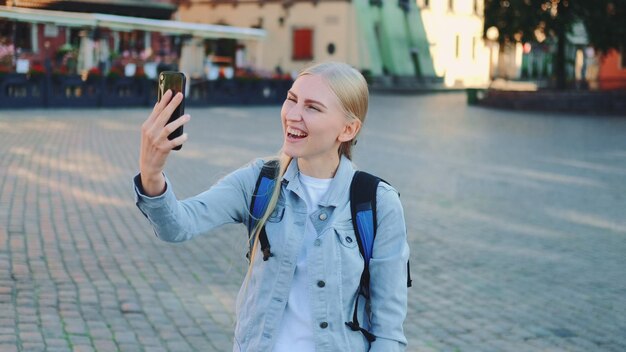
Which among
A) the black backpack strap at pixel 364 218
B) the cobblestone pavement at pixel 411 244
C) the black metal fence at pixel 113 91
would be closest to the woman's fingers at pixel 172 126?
the black backpack strap at pixel 364 218

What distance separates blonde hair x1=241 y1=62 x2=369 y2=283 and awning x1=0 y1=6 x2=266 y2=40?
2595 centimetres

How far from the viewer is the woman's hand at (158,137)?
89.7 inches

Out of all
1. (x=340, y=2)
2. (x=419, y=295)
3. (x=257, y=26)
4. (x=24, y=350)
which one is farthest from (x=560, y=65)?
(x=24, y=350)

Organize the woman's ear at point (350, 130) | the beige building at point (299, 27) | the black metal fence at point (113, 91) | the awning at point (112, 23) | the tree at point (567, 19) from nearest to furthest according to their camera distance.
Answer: the woman's ear at point (350, 130)
the black metal fence at point (113, 91)
the awning at point (112, 23)
the tree at point (567, 19)
the beige building at point (299, 27)

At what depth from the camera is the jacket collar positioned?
2719 millimetres

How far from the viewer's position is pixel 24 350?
503cm

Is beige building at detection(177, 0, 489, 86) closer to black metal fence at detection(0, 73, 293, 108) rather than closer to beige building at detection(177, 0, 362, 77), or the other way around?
beige building at detection(177, 0, 362, 77)

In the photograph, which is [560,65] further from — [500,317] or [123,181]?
[500,317]

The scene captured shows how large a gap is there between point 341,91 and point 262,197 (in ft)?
1.22

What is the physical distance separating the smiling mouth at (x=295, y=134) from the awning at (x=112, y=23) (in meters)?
26.0

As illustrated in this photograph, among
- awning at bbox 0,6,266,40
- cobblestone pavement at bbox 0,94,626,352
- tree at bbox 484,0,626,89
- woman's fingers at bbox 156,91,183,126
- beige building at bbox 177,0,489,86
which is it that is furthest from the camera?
beige building at bbox 177,0,489,86

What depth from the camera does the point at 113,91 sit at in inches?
1104

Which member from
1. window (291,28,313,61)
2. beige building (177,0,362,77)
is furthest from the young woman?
window (291,28,313,61)

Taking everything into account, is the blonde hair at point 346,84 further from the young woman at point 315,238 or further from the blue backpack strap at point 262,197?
the blue backpack strap at point 262,197
